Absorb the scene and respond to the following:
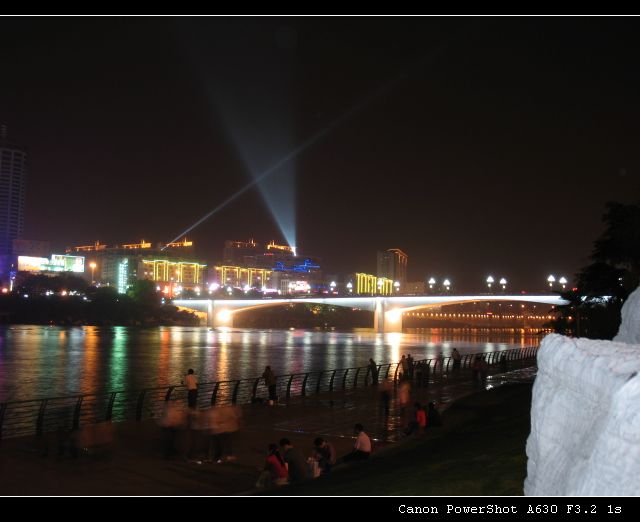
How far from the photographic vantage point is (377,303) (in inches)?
4779

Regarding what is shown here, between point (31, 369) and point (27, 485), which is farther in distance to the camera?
point (31, 369)

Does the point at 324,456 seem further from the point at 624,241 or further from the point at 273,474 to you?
the point at 624,241

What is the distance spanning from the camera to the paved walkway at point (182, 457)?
12289mm

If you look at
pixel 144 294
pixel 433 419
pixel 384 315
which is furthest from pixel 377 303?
pixel 433 419

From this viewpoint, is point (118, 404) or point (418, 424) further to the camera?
point (118, 404)

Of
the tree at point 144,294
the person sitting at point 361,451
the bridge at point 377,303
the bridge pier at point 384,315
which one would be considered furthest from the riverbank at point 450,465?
the tree at point 144,294

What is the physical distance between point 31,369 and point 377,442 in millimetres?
34623

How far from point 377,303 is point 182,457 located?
107481 millimetres

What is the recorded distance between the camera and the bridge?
103500 millimetres

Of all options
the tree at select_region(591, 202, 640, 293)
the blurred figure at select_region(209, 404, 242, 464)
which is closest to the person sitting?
the blurred figure at select_region(209, 404, 242, 464)
